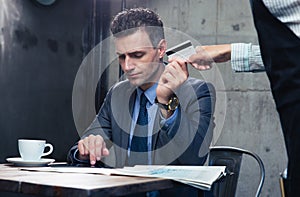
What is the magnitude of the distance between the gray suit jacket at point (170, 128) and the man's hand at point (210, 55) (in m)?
0.31

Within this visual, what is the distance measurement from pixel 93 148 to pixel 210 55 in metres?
0.53

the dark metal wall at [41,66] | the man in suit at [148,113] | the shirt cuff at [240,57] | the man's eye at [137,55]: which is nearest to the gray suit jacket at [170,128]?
the man in suit at [148,113]

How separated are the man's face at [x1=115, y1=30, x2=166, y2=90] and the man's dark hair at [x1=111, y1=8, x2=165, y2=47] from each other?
0.10 feet

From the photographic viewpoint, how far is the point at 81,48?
3.65 metres

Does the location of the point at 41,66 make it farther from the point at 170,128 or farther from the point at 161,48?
the point at 170,128

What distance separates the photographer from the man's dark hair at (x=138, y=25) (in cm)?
234

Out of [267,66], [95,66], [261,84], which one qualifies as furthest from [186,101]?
[95,66]

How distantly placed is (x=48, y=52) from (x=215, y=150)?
1.65 metres

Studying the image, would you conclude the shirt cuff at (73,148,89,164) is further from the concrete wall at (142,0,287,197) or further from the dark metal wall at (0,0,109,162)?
the concrete wall at (142,0,287,197)

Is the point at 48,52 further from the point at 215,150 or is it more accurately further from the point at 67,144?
the point at 215,150

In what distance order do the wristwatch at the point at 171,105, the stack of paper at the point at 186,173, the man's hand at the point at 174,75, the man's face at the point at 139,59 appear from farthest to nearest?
the man's face at the point at 139,59 < the wristwatch at the point at 171,105 < the man's hand at the point at 174,75 < the stack of paper at the point at 186,173

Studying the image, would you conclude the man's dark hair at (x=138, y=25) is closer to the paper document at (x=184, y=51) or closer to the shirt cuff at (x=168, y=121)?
the shirt cuff at (x=168, y=121)

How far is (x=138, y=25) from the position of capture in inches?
92.4

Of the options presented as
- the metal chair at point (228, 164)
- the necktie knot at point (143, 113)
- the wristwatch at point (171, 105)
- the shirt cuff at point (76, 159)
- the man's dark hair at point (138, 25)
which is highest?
the man's dark hair at point (138, 25)
